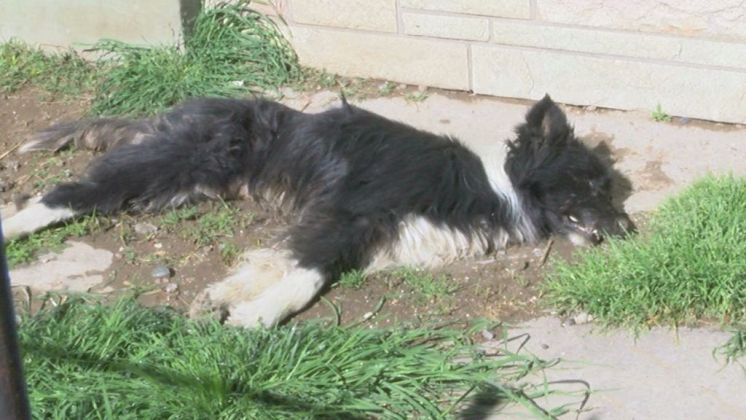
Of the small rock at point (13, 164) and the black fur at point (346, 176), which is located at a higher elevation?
the black fur at point (346, 176)

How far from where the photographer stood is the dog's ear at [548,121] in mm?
5289

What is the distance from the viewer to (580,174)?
5281 millimetres

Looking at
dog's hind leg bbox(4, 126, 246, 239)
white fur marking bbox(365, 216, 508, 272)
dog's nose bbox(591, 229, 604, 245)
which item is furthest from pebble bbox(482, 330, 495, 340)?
dog's hind leg bbox(4, 126, 246, 239)

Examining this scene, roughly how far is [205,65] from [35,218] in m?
1.67

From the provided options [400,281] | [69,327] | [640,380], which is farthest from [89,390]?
[640,380]

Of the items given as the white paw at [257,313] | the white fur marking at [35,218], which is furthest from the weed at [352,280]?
the white fur marking at [35,218]

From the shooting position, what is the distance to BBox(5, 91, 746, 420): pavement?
4.24 metres

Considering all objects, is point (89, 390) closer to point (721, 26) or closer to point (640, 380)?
point (640, 380)

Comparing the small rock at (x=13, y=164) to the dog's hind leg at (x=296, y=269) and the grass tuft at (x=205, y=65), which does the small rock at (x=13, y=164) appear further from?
the dog's hind leg at (x=296, y=269)

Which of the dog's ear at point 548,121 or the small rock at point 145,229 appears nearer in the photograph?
the dog's ear at point 548,121

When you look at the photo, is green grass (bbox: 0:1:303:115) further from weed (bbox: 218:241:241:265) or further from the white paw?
the white paw

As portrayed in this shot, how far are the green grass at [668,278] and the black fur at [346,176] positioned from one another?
1.25 ft

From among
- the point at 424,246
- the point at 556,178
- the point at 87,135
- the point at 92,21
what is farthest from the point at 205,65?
the point at 556,178

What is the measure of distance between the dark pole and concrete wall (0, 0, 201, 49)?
15.2 feet
